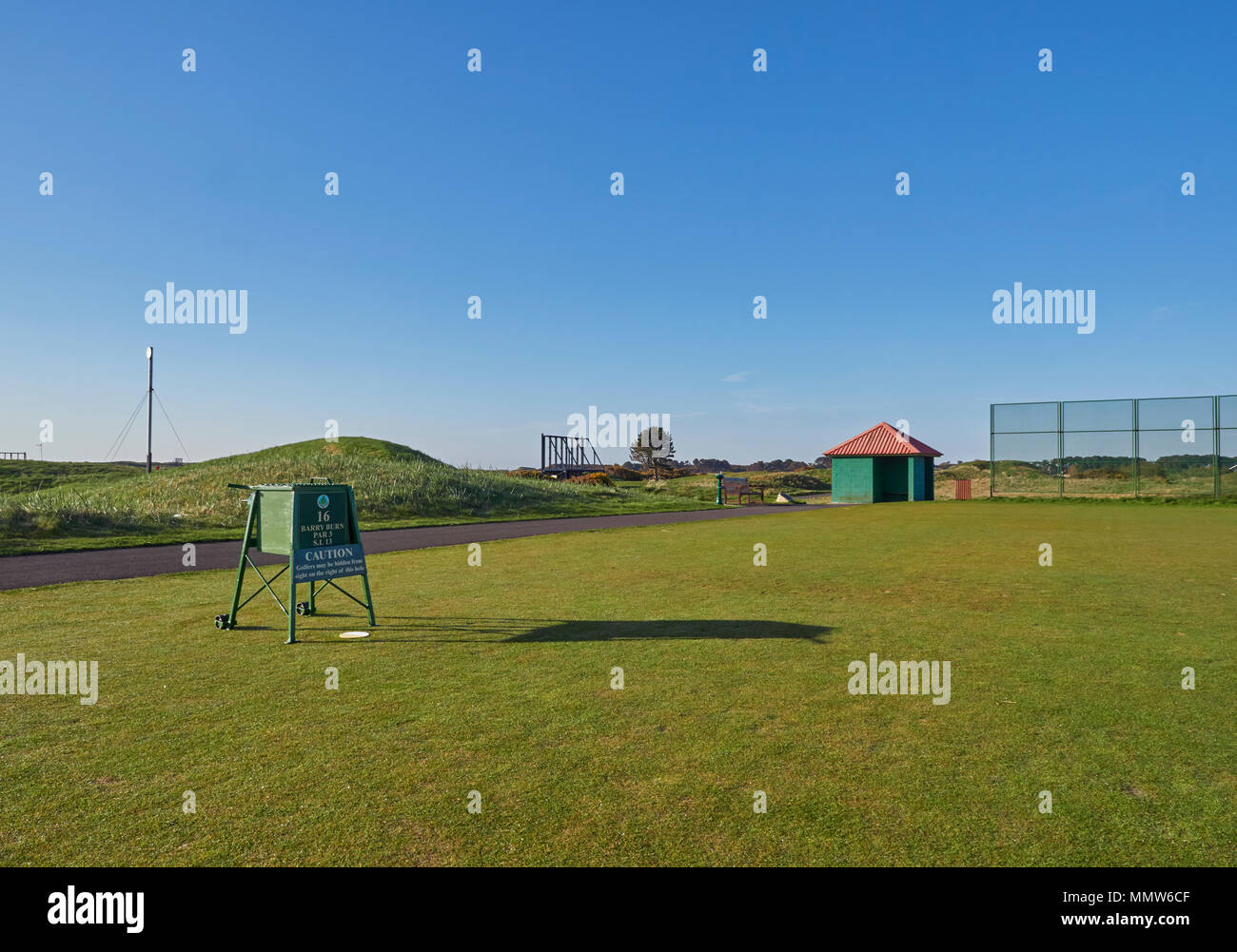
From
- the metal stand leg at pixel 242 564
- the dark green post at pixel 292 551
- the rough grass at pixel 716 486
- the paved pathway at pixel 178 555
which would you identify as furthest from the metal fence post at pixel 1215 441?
the metal stand leg at pixel 242 564

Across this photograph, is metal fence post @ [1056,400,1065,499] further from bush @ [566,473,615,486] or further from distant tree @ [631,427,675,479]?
distant tree @ [631,427,675,479]

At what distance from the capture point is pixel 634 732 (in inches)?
206

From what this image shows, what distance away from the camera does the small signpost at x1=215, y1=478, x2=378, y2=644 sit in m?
8.88

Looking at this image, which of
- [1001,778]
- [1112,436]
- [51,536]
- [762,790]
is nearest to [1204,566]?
[1001,778]

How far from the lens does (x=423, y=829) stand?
3.82m

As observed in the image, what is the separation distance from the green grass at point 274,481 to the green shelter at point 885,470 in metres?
10.1

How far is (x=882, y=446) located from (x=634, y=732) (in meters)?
43.0

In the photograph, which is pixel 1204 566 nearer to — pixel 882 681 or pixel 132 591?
pixel 882 681

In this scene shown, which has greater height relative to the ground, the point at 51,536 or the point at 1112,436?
the point at 1112,436

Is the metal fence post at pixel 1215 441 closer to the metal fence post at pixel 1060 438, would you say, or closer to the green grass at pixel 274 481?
the metal fence post at pixel 1060 438

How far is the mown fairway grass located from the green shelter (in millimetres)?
33817
